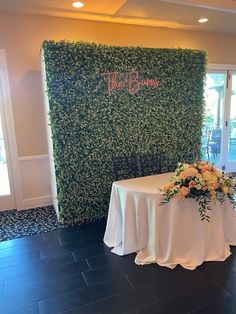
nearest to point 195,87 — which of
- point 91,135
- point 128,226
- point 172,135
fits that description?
point 172,135

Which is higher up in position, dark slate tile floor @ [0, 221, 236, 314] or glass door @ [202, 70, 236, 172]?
glass door @ [202, 70, 236, 172]

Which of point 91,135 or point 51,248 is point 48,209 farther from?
point 91,135

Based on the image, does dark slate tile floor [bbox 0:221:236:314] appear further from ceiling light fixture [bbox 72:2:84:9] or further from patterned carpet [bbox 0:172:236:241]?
ceiling light fixture [bbox 72:2:84:9]

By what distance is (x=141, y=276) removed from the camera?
222 cm

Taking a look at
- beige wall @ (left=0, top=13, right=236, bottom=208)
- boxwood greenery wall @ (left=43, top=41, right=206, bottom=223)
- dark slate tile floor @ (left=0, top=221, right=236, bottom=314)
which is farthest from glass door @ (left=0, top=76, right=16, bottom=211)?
dark slate tile floor @ (left=0, top=221, right=236, bottom=314)

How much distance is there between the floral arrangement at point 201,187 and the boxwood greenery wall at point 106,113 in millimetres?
1221

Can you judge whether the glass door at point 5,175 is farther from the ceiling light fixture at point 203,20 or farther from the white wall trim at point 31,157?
the ceiling light fixture at point 203,20

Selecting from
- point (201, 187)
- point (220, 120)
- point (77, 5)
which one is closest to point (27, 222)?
point (201, 187)

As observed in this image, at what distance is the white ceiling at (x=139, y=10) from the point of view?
3119mm

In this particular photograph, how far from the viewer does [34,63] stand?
354 centimetres

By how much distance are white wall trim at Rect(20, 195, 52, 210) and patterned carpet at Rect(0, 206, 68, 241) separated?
0.27 feet

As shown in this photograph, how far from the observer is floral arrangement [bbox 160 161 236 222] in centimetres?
217

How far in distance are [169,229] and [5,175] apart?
2714 millimetres

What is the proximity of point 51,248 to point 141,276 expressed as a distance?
1.10 m
